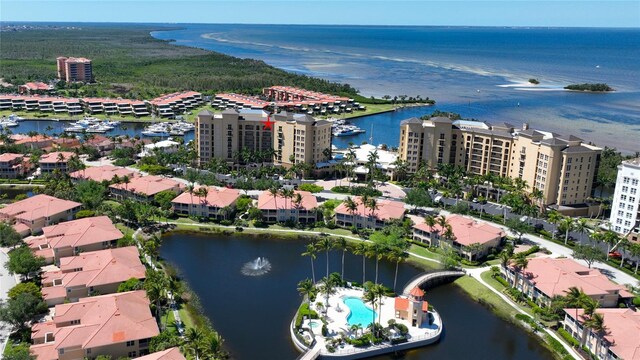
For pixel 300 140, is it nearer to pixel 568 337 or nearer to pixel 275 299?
pixel 275 299

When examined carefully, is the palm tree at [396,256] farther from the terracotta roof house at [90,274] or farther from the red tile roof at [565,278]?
the terracotta roof house at [90,274]

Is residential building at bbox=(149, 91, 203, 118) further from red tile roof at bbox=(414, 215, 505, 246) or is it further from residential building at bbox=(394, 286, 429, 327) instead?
residential building at bbox=(394, 286, 429, 327)

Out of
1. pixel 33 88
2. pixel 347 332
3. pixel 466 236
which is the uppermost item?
pixel 33 88

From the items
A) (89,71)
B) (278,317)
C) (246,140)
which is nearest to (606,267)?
(278,317)

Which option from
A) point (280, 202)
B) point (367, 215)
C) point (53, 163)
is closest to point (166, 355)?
Result: point (280, 202)

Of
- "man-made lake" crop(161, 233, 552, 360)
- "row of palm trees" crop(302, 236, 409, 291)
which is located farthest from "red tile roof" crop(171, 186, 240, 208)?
"row of palm trees" crop(302, 236, 409, 291)
